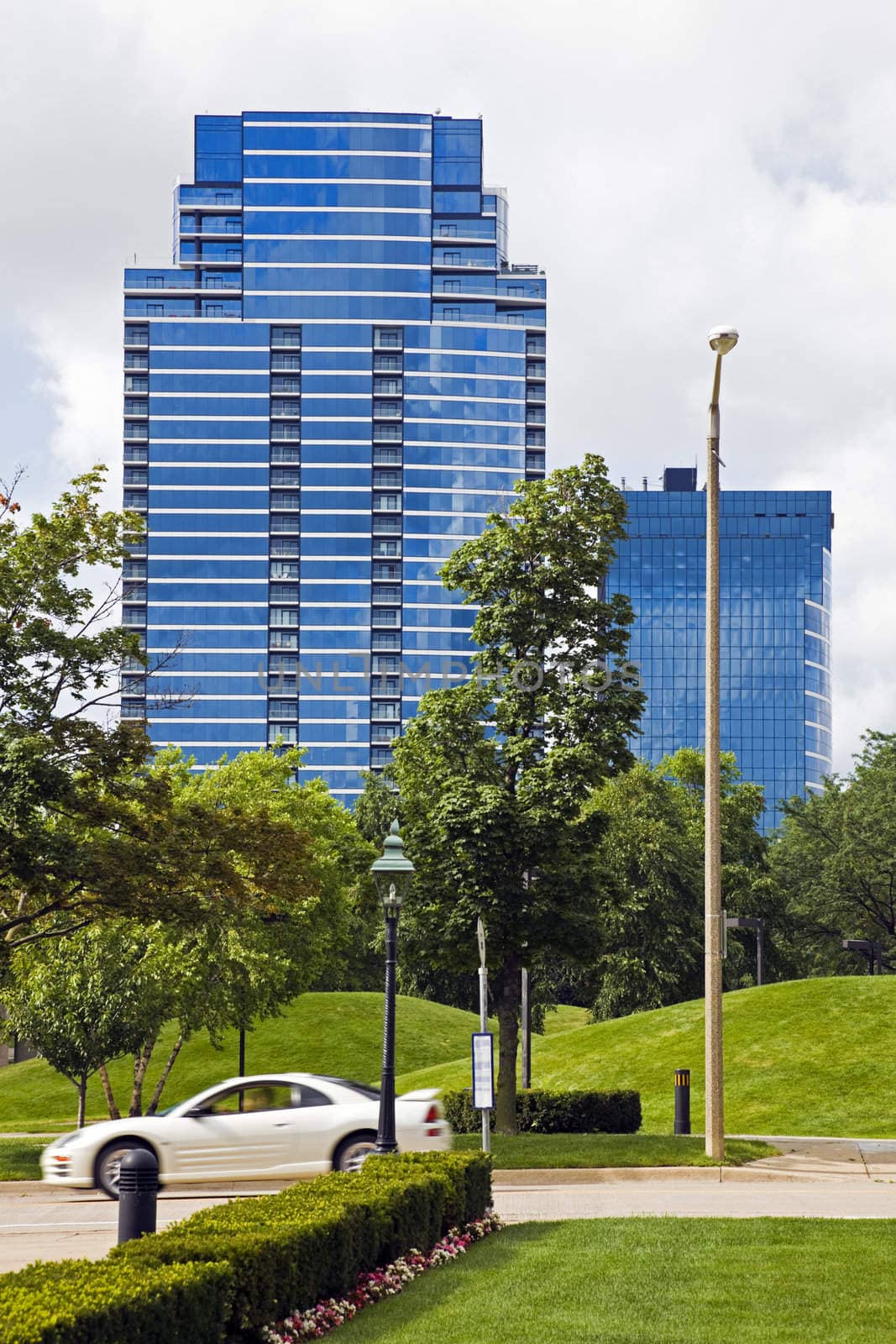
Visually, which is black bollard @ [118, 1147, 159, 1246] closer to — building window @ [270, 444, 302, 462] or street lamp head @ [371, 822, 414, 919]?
street lamp head @ [371, 822, 414, 919]

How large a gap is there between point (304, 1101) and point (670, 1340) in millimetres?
10267

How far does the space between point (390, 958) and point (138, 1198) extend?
7593mm

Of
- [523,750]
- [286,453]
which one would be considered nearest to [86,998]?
[523,750]

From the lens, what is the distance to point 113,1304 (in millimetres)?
7574

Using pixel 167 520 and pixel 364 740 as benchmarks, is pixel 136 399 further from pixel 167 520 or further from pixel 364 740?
pixel 364 740

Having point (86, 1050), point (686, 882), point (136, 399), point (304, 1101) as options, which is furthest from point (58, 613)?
point (136, 399)

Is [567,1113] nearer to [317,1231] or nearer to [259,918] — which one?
[259,918]

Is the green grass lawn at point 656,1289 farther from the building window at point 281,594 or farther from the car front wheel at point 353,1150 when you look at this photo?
the building window at point 281,594

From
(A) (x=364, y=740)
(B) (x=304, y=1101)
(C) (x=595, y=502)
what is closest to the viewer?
(B) (x=304, y=1101)

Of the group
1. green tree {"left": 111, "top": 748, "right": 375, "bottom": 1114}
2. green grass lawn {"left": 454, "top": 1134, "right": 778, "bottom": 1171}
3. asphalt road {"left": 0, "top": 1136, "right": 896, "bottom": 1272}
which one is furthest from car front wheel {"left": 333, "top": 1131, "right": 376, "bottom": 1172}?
green tree {"left": 111, "top": 748, "right": 375, "bottom": 1114}

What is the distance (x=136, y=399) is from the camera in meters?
149

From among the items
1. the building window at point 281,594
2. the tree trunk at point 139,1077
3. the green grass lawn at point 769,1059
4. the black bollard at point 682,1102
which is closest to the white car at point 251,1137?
the black bollard at point 682,1102

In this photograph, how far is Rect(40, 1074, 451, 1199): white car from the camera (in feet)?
60.4

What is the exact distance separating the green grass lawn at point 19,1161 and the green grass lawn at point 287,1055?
1949cm
